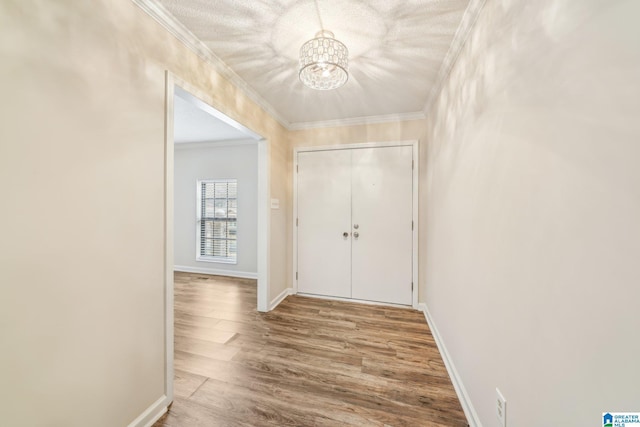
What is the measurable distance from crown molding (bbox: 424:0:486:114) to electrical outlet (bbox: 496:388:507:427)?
2.06 metres

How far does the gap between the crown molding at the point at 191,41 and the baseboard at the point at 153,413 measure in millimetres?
2372

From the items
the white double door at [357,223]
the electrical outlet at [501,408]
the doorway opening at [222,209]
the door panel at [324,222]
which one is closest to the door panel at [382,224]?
the white double door at [357,223]

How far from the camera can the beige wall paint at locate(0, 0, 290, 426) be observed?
0.92 metres

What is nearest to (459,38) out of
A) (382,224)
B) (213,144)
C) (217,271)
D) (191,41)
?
(191,41)

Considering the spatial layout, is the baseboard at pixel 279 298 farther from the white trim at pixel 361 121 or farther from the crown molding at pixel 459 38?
the crown molding at pixel 459 38

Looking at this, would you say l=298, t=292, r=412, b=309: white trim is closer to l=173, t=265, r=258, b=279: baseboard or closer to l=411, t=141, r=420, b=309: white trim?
l=411, t=141, r=420, b=309: white trim

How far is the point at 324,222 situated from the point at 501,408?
2.50 meters

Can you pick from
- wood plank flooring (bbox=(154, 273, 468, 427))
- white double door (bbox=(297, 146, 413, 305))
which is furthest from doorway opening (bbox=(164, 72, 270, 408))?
white double door (bbox=(297, 146, 413, 305))

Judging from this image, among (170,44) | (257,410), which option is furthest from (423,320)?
(170,44)

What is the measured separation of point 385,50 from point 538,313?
1923 millimetres

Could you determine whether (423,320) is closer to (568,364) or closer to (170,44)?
(568,364)

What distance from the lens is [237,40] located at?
1.75 meters

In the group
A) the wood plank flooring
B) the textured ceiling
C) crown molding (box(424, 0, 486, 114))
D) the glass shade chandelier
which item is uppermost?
the textured ceiling

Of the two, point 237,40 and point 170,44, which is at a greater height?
point 237,40
